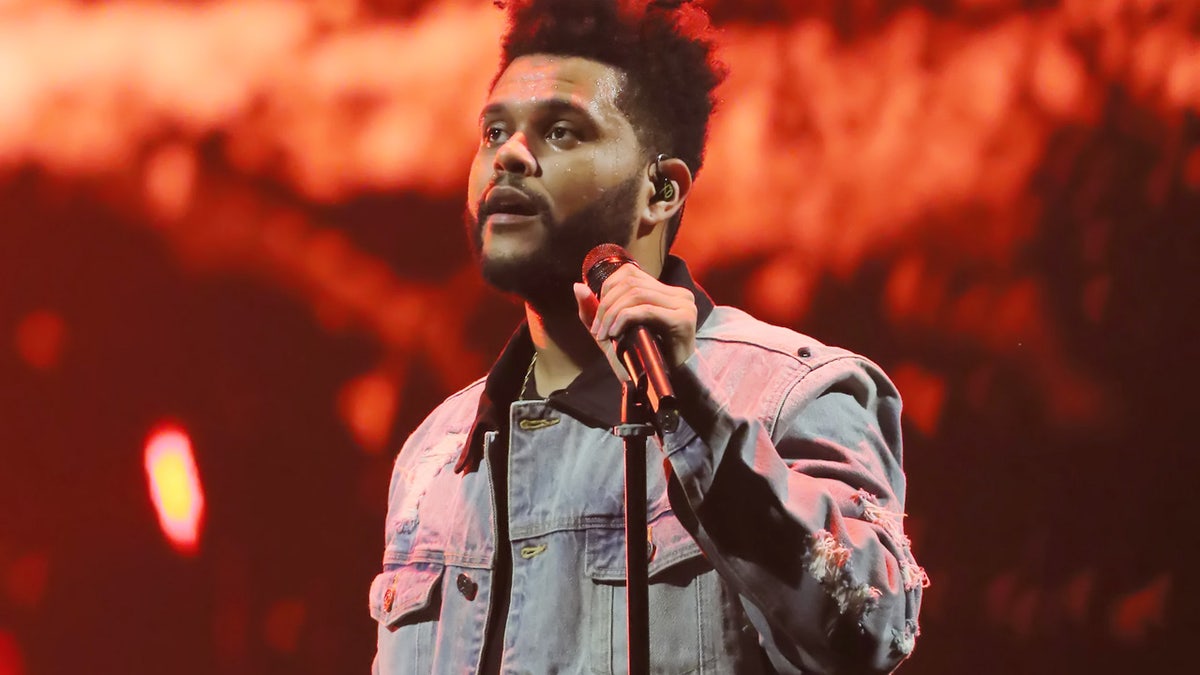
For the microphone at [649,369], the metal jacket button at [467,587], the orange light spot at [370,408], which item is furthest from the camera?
the orange light spot at [370,408]

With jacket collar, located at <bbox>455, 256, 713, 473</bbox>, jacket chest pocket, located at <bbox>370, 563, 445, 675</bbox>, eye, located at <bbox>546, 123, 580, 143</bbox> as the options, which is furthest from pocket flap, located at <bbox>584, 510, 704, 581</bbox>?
eye, located at <bbox>546, 123, 580, 143</bbox>

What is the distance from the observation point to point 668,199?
66.0 inches

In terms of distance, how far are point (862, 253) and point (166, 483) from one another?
128 cm

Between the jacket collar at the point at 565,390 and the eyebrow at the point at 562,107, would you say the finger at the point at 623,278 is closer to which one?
the jacket collar at the point at 565,390

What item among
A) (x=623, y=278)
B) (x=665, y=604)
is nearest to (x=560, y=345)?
(x=665, y=604)

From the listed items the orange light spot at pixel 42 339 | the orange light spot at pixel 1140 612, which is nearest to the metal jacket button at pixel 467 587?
the orange light spot at pixel 42 339

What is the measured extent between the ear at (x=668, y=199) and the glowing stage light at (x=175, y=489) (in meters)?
1.04

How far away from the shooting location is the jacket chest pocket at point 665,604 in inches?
54.1

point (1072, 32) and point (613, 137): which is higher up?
point (1072, 32)

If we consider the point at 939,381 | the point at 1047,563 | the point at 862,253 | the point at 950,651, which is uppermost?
the point at 862,253

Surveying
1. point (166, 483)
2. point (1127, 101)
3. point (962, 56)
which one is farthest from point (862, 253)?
point (166, 483)

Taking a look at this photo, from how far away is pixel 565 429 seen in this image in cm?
160

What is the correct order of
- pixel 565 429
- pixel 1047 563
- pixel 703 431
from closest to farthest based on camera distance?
pixel 703 431
pixel 565 429
pixel 1047 563

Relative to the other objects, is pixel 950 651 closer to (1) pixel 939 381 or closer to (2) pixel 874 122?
(1) pixel 939 381
